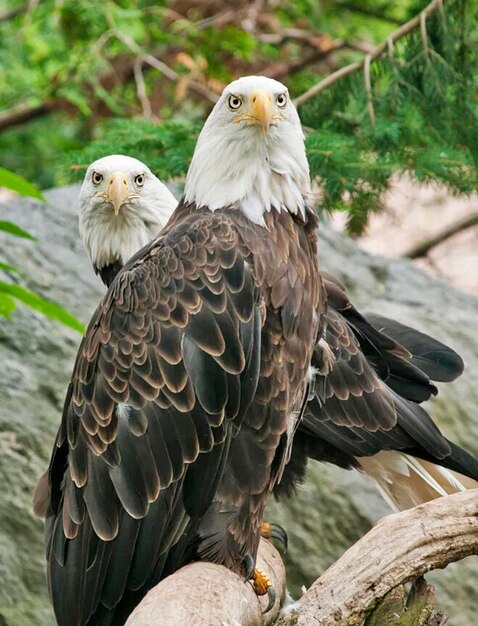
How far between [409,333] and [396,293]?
160cm

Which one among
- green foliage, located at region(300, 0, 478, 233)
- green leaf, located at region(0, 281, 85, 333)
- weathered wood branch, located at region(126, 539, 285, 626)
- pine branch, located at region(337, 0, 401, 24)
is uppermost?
pine branch, located at region(337, 0, 401, 24)

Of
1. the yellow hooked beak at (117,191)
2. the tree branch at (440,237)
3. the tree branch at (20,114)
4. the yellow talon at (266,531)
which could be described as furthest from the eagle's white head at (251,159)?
the tree branch at (440,237)

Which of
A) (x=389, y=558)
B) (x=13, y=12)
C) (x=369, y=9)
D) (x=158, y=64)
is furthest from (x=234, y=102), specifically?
(x=369, y=9)

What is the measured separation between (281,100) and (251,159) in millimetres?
209

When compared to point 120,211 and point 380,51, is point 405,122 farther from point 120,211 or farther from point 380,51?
point 120,211

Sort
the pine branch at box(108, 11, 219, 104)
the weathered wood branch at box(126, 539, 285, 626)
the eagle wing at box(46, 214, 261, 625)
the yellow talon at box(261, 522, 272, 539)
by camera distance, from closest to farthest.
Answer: the weathered wood branch at box(126, 539, 285, 626) → the eagle wing at box(46, 214, 261, 625) → the yellow talon at box(261, 522, 272, 539) → the pine branch at box(108, 11, 219, 104)

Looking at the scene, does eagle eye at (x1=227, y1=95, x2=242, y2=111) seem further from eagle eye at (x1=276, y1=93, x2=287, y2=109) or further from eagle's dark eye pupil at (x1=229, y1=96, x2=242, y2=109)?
eagle eye at (x1=276, y1=93, x2=287, y2=109)

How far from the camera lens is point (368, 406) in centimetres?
436

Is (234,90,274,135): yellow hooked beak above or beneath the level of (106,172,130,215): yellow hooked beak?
above

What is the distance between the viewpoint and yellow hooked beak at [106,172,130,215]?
4.11 metres

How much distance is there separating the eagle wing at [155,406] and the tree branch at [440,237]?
17.7 feet

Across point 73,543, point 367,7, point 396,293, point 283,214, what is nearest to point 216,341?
point 283,214

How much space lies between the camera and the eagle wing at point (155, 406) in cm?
332

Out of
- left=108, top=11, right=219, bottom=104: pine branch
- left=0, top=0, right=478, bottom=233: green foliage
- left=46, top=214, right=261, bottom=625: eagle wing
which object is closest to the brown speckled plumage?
left=46, top=214, right=261, bottom=625: eagle wing
